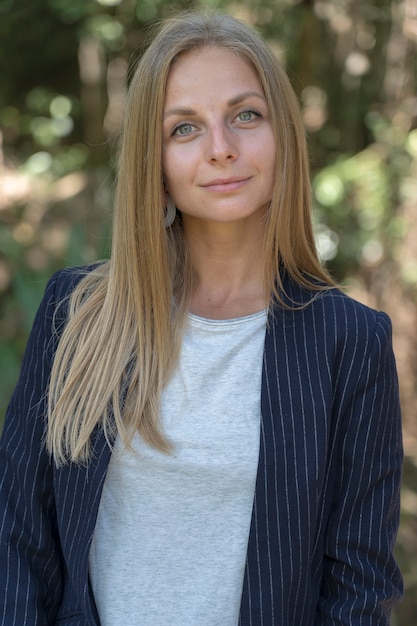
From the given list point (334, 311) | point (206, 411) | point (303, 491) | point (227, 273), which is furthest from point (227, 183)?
point (303, 491)

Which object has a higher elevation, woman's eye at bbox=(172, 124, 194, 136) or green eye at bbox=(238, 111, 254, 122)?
green eye at bbox=(238, 111, 254, 122)

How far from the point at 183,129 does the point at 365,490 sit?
0.88m

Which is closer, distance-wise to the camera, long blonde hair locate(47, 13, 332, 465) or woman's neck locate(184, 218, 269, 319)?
long blonde hair locate(47, 13, 332, 465)

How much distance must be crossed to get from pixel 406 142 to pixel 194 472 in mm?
3179

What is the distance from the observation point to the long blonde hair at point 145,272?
1946 millimetres

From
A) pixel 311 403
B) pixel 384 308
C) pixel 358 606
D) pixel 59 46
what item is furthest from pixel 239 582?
pixel 59 46

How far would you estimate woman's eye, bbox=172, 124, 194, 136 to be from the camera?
197 cm

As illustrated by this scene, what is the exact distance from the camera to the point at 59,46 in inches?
302

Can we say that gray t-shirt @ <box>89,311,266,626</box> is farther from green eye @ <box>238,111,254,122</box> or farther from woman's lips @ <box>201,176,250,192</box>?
green eye @ <box>238,111,254,122</box>

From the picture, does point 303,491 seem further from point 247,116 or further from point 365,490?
point 247,116

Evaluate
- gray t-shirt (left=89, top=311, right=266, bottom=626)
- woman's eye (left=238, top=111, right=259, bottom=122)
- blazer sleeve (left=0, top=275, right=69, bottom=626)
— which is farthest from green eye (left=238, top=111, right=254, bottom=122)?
blazer sleeve (left=0, top=275, right=69, bottom=626)

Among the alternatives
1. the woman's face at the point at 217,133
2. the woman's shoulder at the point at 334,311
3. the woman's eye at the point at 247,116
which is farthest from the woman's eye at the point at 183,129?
the woman's shoulder at the point at 334,311

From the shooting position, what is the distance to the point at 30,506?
1.98 m

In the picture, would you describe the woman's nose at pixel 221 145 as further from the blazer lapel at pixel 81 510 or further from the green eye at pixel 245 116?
the blazer lapel at pixel 81 510
